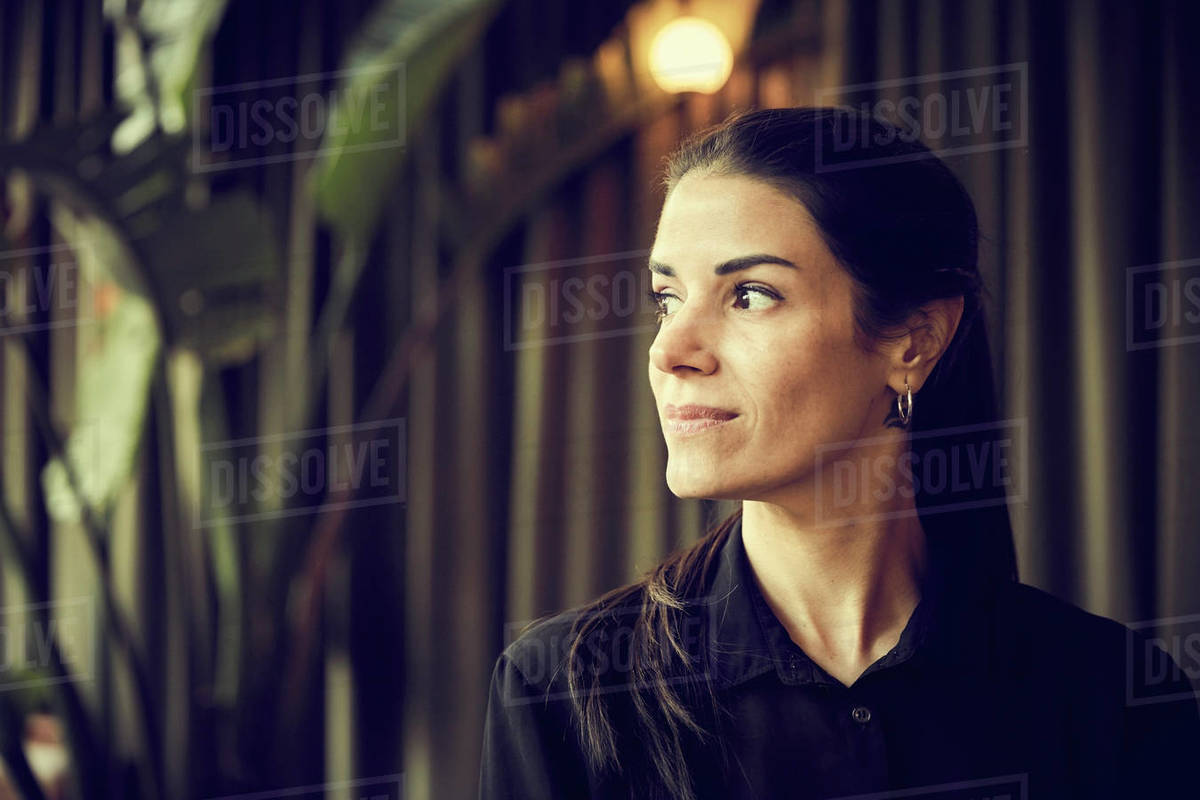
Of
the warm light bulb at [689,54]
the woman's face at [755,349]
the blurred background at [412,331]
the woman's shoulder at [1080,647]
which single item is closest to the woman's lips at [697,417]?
the woman's face at [755,349]

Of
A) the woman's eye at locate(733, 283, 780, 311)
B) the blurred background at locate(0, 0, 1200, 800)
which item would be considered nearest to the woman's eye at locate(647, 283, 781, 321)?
the woman's eye at locate(733, 283, 780, 311)

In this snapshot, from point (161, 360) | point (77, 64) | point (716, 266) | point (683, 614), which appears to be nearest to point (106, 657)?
point (161, 360)

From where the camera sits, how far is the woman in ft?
2.64

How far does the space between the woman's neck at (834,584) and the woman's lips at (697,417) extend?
8 cm

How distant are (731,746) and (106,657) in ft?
5.03

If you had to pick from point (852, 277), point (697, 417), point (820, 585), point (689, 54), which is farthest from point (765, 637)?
point (689, 54)

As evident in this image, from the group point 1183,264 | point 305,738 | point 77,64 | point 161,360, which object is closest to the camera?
point 1183,264

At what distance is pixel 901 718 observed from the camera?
0.82 metres

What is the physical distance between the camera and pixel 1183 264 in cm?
→ 116

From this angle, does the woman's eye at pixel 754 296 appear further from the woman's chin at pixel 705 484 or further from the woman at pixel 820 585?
the woman's chin at pixel 705 484

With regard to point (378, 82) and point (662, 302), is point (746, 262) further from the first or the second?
point (378, 82)

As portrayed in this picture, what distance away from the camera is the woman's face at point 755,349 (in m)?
0.80

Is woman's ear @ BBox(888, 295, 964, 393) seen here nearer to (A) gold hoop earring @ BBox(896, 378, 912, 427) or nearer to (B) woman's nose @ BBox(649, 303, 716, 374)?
(A) gold hoop earring @ BBox(896, 378, 912, 427)

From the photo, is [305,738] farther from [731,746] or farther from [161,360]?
[731,746]
